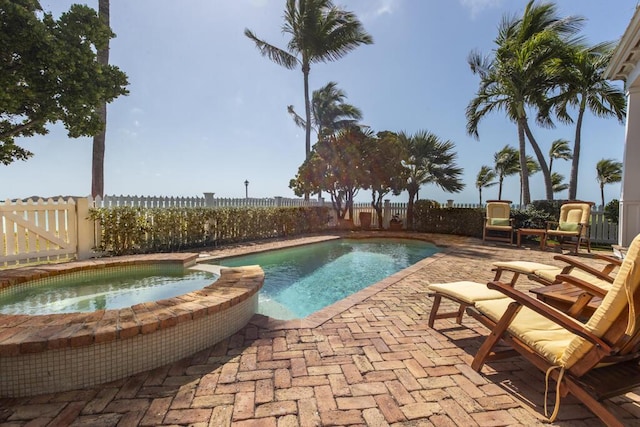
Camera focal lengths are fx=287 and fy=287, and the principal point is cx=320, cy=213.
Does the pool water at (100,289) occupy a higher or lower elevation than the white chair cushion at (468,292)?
lower

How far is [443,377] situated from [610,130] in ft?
45.1

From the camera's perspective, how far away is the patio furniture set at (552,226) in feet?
23.7

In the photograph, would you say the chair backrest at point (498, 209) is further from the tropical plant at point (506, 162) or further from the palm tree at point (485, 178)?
the palm tree at point (485, 178)

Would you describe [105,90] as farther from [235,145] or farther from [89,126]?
[235,145]

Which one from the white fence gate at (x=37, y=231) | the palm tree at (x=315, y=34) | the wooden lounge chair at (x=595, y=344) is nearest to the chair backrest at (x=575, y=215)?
the wooden lounge chair at (x=595, y=344)

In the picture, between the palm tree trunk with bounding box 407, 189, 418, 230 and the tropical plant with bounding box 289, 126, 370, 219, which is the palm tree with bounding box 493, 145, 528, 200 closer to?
the palm tree trunk with bounding box 407, 189, 418, 230

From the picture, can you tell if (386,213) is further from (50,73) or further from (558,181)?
(558,181)

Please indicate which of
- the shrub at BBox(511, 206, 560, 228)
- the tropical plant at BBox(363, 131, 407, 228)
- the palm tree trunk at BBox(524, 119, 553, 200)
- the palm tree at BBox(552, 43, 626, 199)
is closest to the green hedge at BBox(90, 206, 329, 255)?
the tropical plant at BBox(363, 131, 407, 228)

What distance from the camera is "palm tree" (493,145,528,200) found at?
2316 centimetres

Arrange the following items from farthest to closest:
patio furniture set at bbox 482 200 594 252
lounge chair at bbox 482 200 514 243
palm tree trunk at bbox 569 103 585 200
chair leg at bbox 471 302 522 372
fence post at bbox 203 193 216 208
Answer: palm tree trunk at bbox 569 103 585 200 < lounge chair at bbox 482 200 514 243 < fence post at bbox 203 193 216 208 < patio furniture set at bbox 482 200 594 252 < chair leg at bbox 471 302 522 372

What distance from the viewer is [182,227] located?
22.9ft

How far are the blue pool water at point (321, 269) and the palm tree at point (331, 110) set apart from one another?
427 inches

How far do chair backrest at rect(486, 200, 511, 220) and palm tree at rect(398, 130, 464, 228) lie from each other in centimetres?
351

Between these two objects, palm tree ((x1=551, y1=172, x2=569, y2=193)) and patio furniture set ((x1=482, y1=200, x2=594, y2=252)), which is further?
palm tree ((x1=551, y1=172, x2=569, y2=193))
